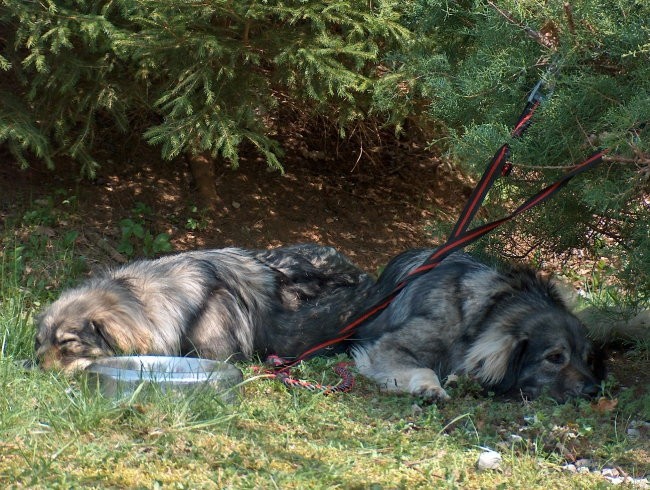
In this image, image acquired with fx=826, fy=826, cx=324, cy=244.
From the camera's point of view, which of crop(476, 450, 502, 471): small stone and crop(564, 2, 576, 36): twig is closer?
crop(476, 450, 502, 471): small stone

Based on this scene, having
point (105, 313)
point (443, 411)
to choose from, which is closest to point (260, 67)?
point (105, 313)

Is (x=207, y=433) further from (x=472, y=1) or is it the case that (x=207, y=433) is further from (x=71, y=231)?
(x=71, y=231)

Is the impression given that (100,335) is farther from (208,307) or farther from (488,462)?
(488,462)

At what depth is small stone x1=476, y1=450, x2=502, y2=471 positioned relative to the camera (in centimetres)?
355

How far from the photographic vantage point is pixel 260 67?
737 cm

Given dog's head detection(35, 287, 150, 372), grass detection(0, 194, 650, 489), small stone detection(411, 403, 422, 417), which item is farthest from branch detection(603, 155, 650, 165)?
dog's head detection(35, 287, 150, 372)

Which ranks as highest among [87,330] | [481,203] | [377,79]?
[377,79]

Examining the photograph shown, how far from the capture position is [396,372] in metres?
5.04

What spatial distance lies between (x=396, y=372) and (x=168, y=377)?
1526mm

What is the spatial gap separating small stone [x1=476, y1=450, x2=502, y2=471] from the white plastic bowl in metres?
1.29

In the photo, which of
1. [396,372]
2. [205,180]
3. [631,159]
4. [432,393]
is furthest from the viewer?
[205,180]

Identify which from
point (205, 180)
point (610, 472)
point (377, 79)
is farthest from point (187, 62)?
point (610, 472)

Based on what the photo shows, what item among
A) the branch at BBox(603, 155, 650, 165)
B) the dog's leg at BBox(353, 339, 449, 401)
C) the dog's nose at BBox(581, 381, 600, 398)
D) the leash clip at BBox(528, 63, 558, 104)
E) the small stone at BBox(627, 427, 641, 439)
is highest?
the leash clip at BBox(528, 63, 558, 104)

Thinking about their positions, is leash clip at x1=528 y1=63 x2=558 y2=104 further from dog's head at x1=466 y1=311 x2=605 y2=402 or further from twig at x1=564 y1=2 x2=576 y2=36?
dog's head at x1=466 y1=311 x2=605 y2=402
